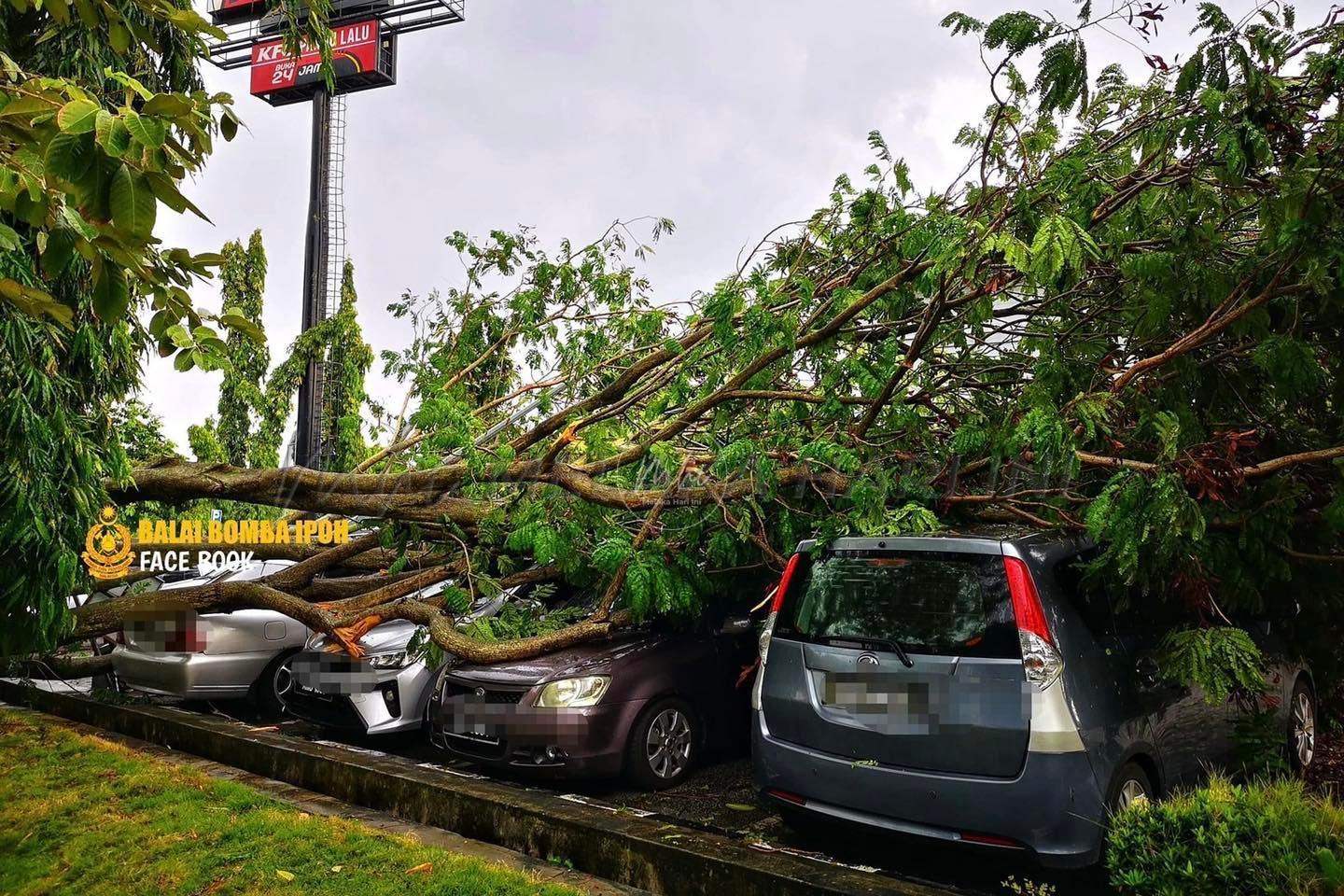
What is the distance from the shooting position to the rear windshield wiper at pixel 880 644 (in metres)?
4.21

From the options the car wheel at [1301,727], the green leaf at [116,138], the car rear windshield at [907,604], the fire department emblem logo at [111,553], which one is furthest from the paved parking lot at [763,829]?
the green leaf at [116,138]

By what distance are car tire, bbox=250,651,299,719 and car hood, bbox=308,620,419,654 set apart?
681mm

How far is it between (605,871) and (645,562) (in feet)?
6.88

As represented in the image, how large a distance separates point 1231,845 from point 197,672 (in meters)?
8.06

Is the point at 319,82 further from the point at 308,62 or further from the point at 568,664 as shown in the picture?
the point at 568,664

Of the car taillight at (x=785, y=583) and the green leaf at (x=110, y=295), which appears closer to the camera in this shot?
the green leaf at (x=110, y=295)

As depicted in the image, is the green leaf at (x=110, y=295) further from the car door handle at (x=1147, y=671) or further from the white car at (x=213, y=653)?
the white car at (x=213, y=653)

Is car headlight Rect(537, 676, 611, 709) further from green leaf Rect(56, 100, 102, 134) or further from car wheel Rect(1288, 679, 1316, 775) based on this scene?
green leaf Rect(56, 100, 102, 134)

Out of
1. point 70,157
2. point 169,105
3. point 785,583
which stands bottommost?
point 785,583

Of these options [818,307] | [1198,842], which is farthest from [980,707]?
[818,307]

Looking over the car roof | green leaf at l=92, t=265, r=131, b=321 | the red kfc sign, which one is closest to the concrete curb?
the car roof

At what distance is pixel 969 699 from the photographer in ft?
13.2

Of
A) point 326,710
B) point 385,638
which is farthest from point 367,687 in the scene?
point 385,638

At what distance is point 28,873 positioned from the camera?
14.8ft
